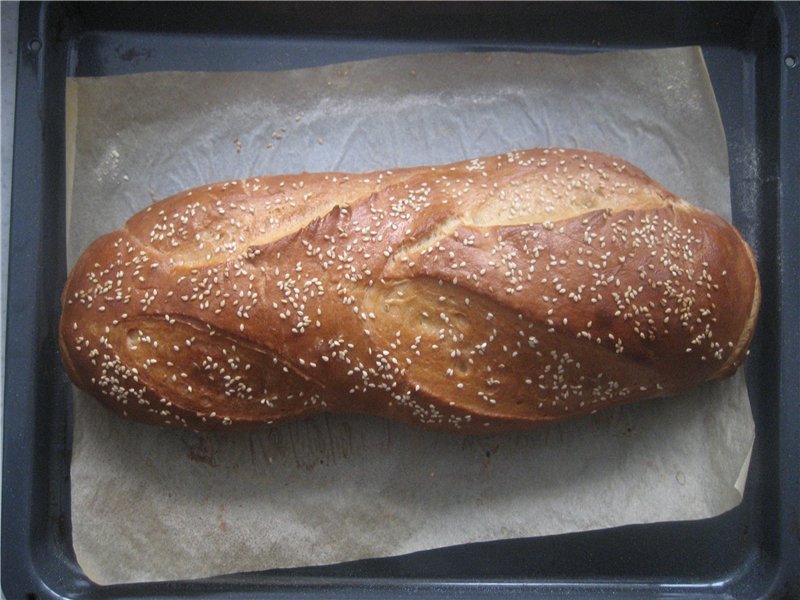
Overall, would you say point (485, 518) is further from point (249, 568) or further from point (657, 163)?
point (657, 163)

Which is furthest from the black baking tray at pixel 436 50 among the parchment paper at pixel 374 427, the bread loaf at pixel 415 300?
the bread loaf at pixel 415 300

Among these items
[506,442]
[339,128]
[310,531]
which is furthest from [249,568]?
[339,128]

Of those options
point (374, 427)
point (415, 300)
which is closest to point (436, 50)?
point (415, 300)

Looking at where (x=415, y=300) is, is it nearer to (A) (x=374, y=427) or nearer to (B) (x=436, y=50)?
(A) (x=374, y=427)

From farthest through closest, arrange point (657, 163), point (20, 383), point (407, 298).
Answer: point (657, 163) < point (20, 383) < point (407, 298)

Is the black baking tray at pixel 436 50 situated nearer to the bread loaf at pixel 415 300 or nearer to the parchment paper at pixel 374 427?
the parchment paper at pixel 374 427

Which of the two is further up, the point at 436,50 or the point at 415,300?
the point at 436,50
